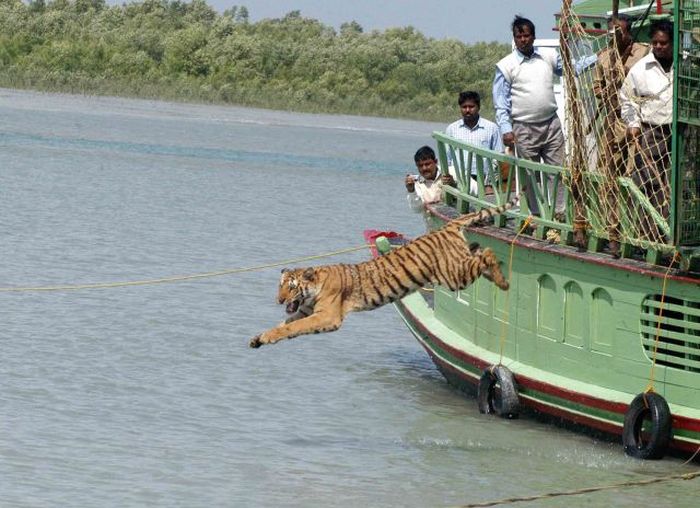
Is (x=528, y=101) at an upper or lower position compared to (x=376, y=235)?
upper

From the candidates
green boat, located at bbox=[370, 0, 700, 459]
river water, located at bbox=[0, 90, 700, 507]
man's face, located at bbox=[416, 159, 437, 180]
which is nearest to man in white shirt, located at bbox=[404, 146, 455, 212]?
man's face, located at bbox=[416, 159, 437, 180]

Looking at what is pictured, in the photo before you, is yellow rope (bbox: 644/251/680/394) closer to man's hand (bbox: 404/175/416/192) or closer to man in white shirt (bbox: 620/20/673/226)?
man in white shirt (bbox: 620/20/673/226)

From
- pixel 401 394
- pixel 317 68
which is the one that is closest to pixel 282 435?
pixel 401 394

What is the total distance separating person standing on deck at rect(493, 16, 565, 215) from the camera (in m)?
14.8

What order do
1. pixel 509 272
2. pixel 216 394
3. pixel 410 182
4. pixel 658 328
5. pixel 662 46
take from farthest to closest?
pixel 216 394 < pixel 410 182 < pixel 509 272 < pixel 658 328 < pixel 662 46

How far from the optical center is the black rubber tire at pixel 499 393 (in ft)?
47.8

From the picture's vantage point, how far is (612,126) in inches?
520

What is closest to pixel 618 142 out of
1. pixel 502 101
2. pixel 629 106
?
pixel 629 106

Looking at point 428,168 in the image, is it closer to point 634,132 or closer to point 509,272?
point 509,272

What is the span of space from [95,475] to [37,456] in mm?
628

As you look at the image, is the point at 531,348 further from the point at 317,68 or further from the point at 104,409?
the point at 317,68

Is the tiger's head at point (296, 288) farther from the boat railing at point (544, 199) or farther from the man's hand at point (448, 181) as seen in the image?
the man's hand at point (448, 181)

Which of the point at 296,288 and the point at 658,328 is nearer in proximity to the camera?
the point at 296,288

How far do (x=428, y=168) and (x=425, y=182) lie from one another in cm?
42
